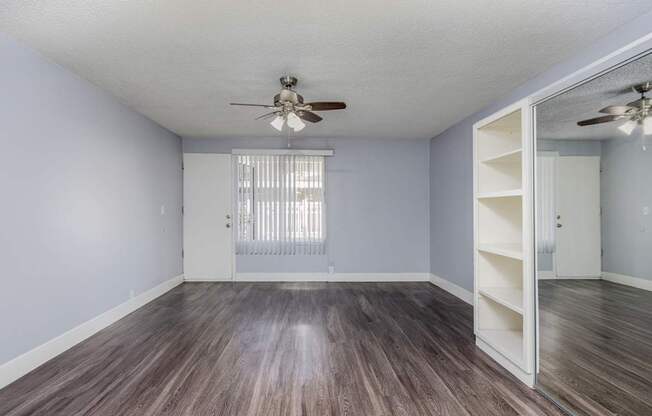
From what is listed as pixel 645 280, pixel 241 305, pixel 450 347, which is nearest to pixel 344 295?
pixel 241 305

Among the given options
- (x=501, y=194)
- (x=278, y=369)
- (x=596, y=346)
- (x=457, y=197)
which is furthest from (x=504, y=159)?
(x=278, y=369)

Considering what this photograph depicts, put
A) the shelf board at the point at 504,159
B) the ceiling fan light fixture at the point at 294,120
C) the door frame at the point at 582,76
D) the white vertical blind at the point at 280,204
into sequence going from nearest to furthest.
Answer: the door frame at the point at 582,76 < the shelf board at the point at 504,159 < the ceiling fan light fixture at the point at 294,120 < the white vertical blind at the point at 280,204

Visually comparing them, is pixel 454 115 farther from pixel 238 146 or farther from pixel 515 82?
pixel 238 146

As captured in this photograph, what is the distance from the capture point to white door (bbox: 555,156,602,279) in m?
1.87

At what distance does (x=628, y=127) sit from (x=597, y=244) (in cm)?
72

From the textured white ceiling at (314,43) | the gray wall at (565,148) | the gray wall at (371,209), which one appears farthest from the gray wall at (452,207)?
the gray wall at (565,148)

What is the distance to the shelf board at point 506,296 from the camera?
230 centimetres

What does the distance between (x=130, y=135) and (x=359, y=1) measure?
327 cm

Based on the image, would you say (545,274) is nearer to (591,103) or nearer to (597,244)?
(597,244)

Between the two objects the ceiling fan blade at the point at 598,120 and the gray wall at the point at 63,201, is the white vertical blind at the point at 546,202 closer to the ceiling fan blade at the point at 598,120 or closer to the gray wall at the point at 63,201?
the ceiling fan blade at the point at 598,120

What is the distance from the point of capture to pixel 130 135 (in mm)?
3674

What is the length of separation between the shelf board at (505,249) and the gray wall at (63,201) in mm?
3772

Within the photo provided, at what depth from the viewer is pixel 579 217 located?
1933 mm

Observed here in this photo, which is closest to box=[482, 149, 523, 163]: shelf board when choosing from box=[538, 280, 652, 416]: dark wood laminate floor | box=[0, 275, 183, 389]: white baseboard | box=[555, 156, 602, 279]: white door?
box=[555, 156, 602, 279]: white door
